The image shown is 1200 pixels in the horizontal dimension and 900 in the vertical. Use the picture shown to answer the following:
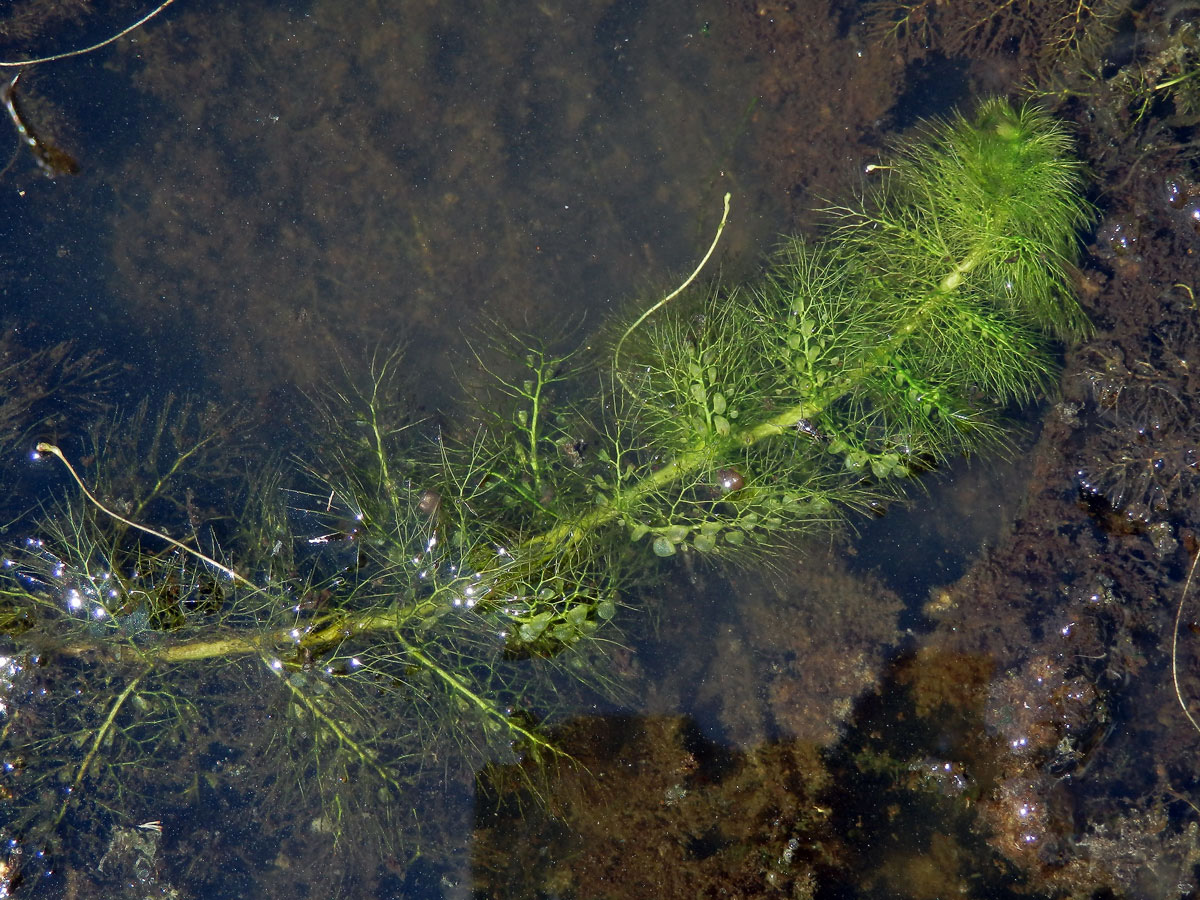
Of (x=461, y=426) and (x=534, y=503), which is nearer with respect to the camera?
(x=534, y=503)

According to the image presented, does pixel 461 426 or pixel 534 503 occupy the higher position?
pixel 461 426

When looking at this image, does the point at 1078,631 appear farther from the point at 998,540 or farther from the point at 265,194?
the point at 265,194

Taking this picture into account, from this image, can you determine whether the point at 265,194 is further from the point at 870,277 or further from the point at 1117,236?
the point at 1117,236

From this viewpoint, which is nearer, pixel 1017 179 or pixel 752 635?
pixel 1017 179

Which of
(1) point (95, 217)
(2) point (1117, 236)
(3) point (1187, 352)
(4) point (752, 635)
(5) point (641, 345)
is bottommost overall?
(4) point (752, 635)

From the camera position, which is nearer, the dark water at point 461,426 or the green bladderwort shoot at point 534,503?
the green bladderwort shoot at point 534,503

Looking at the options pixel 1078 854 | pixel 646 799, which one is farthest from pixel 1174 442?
pixel 646 799

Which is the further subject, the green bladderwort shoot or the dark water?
the dark water

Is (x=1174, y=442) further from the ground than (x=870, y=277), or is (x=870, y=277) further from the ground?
(x=870, y=277)
